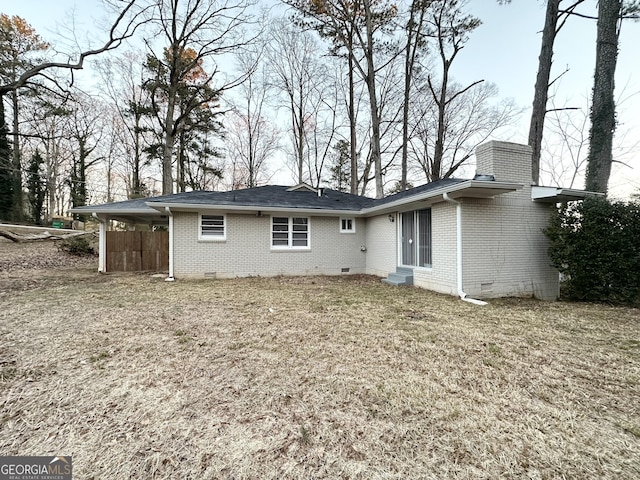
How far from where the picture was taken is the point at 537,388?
8.30 ft

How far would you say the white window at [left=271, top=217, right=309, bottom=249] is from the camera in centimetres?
987

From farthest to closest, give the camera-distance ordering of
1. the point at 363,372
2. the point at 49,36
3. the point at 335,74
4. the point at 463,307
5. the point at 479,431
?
the point at 335,74, the point at 49,36, the point at 463,307, the point at 363,372, the point at 479,431

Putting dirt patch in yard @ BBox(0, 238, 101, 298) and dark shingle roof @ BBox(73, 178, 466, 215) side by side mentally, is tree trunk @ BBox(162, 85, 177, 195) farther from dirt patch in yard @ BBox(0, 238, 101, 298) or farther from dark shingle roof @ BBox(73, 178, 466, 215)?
dirt patch in yard @ BBox(0, 238, 101, 298)

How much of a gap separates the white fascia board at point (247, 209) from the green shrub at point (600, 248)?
19.1 ft

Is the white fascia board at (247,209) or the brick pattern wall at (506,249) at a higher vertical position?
the white fascia board at (247,209)

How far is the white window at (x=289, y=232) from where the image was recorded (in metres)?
9.87

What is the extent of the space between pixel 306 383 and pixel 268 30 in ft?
63.2

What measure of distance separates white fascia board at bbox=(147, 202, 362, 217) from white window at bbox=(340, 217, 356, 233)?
28 centimetres

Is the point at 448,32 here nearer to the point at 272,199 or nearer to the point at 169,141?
the point at 272,199

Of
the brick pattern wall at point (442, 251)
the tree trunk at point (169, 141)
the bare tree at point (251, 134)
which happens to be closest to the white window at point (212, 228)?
the brick pattern wall at point (442, 251)

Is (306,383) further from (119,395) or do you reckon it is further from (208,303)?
(208,303)

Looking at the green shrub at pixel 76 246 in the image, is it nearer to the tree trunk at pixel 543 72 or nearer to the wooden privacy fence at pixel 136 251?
the wooden privacy fence at pixel 136 251

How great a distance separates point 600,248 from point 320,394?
7.46 metres

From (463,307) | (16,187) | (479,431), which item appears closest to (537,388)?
(479,431)
